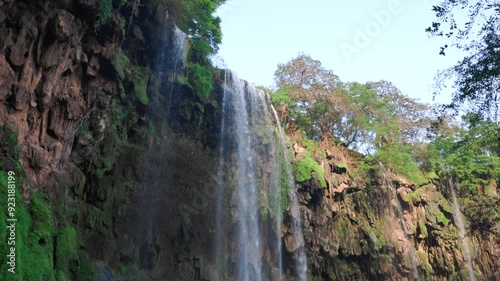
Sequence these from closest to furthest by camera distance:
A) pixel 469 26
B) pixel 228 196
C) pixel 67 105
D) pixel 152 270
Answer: pixel 469 26 < pixel 67 105 < pixel 152 270 < pixel 228 196

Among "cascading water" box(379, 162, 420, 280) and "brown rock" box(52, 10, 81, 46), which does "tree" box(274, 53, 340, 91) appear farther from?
"brown rock" box(52, 10, 81, 46)

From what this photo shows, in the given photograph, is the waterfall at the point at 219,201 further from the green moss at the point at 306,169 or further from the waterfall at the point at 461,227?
the waterfall at the point at 461,227

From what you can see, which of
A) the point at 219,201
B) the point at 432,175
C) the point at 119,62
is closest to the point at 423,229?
the point at 432,175

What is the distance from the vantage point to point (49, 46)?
959 centimetres

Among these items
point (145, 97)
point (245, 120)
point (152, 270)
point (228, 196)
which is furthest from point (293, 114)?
point (152, 270)

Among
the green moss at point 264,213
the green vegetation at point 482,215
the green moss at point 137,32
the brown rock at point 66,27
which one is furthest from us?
the green vegetation at point 482,215

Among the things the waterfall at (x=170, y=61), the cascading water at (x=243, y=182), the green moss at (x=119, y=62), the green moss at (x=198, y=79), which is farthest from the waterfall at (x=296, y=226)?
the green moss at (x=119, y=62)

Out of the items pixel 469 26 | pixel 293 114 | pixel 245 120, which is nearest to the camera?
pixel 469 26

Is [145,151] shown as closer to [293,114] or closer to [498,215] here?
[293,114]

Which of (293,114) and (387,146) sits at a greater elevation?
(293,114)

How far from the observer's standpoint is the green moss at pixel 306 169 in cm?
2070

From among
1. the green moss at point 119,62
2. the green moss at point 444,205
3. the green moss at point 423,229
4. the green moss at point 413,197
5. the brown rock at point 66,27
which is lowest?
the green moss at point 423,229

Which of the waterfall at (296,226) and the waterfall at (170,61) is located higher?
the waterfall at (170,61)

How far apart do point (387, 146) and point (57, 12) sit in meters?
21.5
